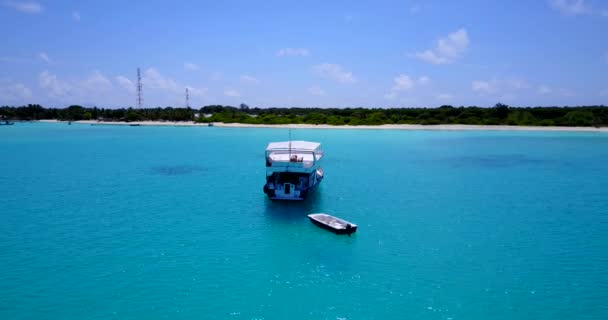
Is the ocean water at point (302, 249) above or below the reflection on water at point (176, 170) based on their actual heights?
below

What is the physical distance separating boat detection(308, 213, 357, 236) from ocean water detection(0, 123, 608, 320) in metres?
0.62

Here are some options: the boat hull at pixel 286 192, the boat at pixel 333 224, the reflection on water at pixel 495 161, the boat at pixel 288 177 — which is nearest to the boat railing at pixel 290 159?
the boat at pixel 288 177

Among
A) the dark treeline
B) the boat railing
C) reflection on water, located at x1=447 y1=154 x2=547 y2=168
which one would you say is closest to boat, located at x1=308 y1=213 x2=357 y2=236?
the boat railing

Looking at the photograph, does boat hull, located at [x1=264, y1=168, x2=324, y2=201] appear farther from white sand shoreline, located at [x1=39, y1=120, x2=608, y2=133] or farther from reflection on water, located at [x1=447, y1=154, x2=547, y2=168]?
white sand shoreline, located at [x1=39, y1=120, x2=608, y2=133]

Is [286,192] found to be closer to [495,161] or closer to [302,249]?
[302,249]

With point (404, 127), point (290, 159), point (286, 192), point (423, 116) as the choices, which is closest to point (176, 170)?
point (286, 192)

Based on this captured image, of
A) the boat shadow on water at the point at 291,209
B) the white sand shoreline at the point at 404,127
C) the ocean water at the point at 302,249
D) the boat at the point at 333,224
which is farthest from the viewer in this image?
the white sand shoreline at the point at 404,127

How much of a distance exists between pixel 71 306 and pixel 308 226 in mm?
13583

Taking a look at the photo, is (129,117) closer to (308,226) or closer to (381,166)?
(381,166)

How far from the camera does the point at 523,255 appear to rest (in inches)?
878

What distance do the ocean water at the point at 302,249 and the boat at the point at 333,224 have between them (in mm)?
621

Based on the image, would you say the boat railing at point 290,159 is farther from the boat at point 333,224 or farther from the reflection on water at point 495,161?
the reflection on water at point 495,161

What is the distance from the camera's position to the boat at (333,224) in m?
24.8

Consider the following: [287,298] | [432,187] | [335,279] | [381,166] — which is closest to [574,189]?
Result: [432,187]
